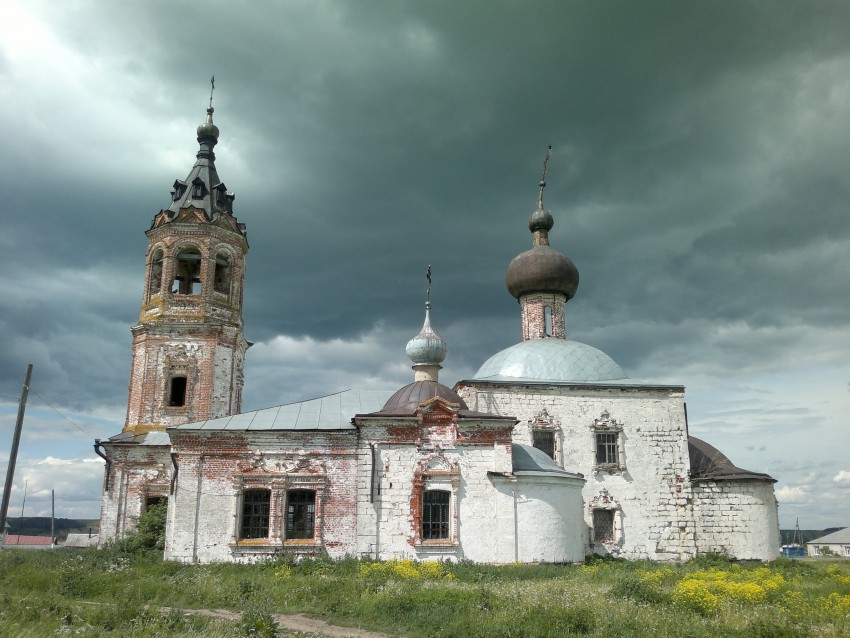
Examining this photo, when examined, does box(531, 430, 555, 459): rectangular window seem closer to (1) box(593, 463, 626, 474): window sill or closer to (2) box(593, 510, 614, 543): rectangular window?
(1) box(593, 463, 626, 474): window sill

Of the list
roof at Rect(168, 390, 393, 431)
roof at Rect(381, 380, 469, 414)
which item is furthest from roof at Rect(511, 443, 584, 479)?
roof at Rect(168, 390, 393, 431)

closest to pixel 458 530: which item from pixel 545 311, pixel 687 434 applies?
pixel 687 434

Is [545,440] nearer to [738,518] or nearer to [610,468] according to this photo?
[610,468]

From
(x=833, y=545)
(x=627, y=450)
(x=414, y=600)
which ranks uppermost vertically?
(x=627, y=450)

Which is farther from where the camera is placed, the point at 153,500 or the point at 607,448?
the point at 607,448

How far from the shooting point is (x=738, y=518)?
21031 mm

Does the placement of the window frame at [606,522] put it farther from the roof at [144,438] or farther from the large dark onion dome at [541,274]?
the roof at [144,438]

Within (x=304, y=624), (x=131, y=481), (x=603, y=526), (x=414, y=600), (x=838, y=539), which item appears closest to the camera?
(x=304, y=624)

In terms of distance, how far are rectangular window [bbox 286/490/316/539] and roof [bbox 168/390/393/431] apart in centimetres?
176

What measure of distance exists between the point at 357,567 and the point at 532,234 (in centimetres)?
1591

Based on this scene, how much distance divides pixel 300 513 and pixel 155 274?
10478 mm

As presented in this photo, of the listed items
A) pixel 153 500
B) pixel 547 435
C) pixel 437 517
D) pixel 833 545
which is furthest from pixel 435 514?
pixel 833 545

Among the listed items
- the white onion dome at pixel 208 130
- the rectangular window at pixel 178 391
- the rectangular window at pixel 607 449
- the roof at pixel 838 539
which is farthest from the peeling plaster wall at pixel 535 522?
the roof at pixel 838 539

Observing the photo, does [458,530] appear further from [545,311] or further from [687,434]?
[545,311]
